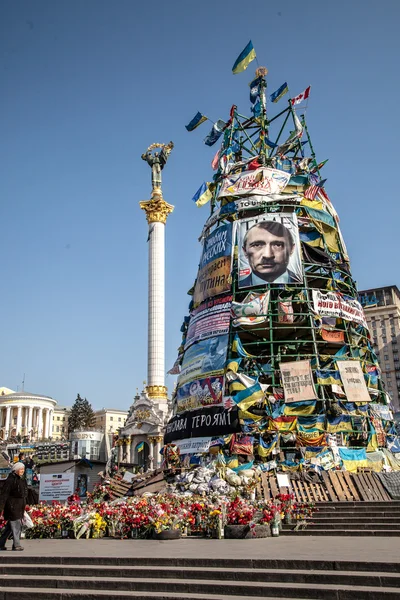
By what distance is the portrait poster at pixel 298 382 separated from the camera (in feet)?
96.3

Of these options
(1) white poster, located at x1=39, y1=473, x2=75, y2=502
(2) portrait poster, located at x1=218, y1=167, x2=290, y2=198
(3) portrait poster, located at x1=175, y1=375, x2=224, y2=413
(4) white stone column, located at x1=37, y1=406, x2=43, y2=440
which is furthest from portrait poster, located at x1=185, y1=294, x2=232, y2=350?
(4) white stone column, located at x1=37, y1=406, x2=43, y2=440

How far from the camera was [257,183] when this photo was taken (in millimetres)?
37062

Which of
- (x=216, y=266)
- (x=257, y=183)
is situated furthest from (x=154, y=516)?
(x=257, y=183)

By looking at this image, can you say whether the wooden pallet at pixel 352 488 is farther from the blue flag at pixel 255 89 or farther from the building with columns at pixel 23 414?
the building with columns at pixel 23 414

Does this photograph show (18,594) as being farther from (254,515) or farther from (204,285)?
(204,285)

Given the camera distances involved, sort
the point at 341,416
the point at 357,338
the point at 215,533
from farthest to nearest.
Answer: the point at 357,338, the point at 341,416, the point at 215,533

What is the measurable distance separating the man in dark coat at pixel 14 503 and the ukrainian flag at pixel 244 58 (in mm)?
35589

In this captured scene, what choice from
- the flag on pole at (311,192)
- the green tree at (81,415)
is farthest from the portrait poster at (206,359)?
the green tree at (81,415)

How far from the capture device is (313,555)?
35.8 feet

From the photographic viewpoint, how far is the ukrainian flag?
4100 cm

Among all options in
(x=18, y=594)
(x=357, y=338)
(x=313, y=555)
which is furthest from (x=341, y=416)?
(x=18, y=594)

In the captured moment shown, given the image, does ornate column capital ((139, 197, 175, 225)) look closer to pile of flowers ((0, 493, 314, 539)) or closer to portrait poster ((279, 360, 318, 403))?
portrait poster ((279, 360, 318, 403))

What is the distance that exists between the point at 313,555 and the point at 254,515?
209 inches

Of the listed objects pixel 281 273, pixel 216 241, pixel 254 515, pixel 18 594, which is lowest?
pixel 18 594
